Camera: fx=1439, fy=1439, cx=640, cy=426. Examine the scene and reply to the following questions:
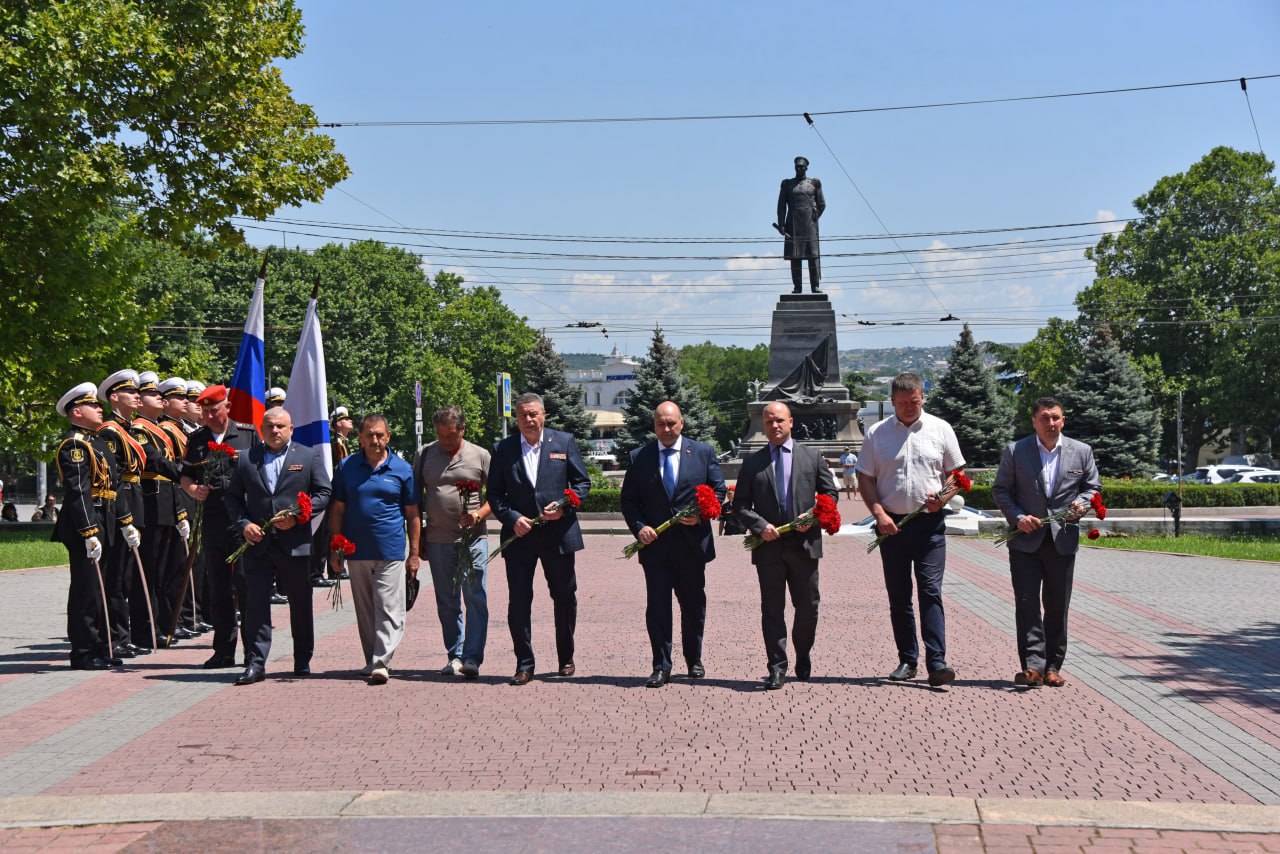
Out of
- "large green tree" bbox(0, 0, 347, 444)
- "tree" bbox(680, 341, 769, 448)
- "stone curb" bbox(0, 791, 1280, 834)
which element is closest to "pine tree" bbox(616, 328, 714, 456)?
"large green tree" bbox(0, 0, 347, 444)

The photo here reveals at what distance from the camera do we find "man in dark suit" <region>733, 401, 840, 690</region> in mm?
9516

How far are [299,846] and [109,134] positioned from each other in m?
18.8

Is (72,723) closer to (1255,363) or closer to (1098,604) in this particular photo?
(1098,604)

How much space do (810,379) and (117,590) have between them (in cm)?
3528

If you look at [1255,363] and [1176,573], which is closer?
[1176,573]

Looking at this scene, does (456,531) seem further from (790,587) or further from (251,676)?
(790,587)

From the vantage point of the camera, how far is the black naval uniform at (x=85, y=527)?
10.8m

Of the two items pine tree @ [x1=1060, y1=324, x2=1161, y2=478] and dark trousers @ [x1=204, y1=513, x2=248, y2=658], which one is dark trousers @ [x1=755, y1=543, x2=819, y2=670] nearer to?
dark trousers @ [x1=204, y1=513, x2=248, y2=658]

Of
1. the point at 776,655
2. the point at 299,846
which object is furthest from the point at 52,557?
the point at 299,846

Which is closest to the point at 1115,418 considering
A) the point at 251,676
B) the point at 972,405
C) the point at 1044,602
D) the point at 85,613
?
the point at 972,405

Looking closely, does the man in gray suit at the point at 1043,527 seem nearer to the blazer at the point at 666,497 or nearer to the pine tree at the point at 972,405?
the blazer at the point at 666,497

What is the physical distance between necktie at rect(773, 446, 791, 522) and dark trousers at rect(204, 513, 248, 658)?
13.5 feet

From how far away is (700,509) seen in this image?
9.57 meters

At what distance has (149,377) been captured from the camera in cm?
1240
